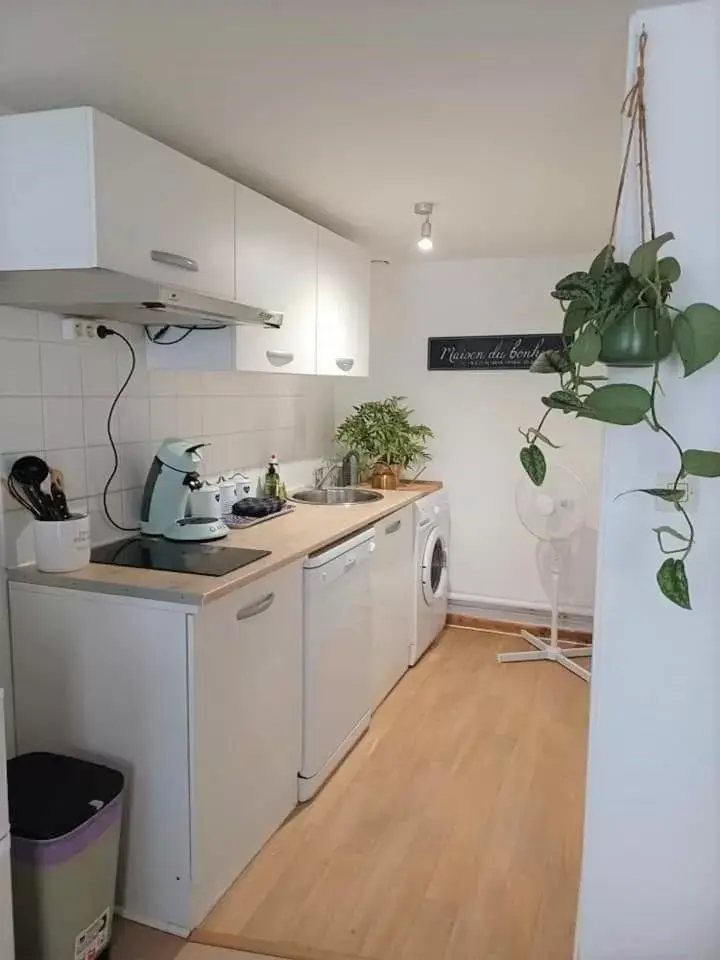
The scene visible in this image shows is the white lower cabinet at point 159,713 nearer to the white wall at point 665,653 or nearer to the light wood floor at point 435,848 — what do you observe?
the light wood floor at point 435,848

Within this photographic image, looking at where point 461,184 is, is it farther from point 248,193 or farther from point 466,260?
point 466,260

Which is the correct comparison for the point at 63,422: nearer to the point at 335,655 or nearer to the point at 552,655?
the point at 335,655

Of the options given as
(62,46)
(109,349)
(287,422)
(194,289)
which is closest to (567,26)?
(62,46)

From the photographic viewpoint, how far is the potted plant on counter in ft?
12.4

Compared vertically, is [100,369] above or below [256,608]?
above

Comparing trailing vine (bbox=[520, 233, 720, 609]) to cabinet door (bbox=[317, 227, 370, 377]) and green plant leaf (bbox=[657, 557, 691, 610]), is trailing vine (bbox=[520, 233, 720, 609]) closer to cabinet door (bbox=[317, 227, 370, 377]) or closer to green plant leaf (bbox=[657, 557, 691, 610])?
green plant leaf (bbox=[657, 557, 691, 610])

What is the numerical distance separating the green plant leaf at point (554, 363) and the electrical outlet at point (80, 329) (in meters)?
1.41

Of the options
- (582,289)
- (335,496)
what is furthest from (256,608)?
(335,496)

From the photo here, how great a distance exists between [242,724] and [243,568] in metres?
0.44

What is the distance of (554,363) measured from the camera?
1416 mm

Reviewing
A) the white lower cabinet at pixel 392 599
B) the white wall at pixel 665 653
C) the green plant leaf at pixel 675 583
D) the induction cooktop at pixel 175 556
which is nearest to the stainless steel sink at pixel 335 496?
the white lower cabinet at pixel 392 599

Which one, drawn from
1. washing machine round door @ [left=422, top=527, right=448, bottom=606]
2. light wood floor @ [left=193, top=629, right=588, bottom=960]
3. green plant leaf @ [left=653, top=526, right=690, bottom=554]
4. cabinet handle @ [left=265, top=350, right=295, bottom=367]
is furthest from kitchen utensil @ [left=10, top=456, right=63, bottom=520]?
washing machine round door @ [left=422, top=527, right=448, bottom=606]

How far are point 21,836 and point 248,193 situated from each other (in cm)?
192

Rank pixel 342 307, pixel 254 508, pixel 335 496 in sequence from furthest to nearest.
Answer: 1. pixel 335 496
2. pixel 342 307
3. pixel 254 508
